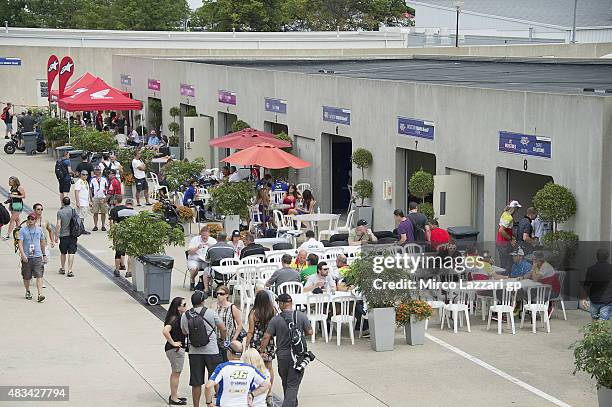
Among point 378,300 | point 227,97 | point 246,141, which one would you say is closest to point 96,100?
point 227,97

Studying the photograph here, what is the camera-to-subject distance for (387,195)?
2533 centimetres

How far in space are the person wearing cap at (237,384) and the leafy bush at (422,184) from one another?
12.4 m

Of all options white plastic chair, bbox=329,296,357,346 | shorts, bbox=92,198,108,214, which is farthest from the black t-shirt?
shorts, bbox=92,198,108,214

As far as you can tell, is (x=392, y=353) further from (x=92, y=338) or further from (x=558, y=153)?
(x=558, y=153)

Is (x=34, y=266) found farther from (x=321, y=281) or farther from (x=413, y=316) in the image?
(x=413, y=316)

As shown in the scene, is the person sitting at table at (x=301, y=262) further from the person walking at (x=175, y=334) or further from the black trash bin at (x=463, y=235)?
→ the person walking at (x=175, y=334)

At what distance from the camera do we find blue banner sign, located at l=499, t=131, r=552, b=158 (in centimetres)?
1972

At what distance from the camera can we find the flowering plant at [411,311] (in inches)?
630

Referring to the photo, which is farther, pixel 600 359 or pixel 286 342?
pixel 286 342

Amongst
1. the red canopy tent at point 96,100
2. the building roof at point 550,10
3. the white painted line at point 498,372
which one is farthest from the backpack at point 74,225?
the building roof at point 550,10

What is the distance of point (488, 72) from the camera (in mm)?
34031

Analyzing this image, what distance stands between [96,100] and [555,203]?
20.0 m

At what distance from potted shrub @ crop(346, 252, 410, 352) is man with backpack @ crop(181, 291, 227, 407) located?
132 inches

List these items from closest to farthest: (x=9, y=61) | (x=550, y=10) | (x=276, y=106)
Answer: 1. (x=276, y=106)
2. (x=9, y=61)
3. (x=550, y=10)
